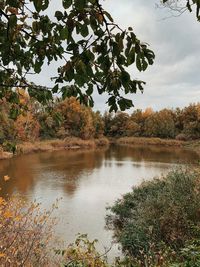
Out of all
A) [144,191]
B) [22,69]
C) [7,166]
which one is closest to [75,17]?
[22,69]

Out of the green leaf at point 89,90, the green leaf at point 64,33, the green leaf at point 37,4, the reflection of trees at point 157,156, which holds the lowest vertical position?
the reflection of trees at point 157,156

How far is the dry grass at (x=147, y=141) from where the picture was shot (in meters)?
44.5

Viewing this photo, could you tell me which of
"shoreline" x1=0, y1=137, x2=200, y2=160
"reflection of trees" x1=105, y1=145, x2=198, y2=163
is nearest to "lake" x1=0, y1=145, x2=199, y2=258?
"reflection of trees" x1=105, y1=145, x2=198, y2=163

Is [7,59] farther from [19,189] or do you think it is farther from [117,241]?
[19,189]

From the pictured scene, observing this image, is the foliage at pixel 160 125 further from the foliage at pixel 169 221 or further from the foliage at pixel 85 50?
the foliage at pixel 85 50

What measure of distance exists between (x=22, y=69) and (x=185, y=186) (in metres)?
6.07

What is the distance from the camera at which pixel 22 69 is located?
240cm

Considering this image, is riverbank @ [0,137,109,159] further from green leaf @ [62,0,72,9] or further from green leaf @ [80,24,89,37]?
green leaf @ [62,0,72,9]

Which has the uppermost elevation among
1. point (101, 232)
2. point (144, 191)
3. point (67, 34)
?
point (67, 34)

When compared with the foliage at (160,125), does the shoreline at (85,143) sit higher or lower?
lower

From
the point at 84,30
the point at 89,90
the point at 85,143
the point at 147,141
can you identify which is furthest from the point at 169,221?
the point at 147,141

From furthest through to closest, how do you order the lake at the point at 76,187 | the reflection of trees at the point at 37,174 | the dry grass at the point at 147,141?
the dry grass at the point at 147,141 < the reflection of trees at the point at 37,174 < the lake at the point at 76,187

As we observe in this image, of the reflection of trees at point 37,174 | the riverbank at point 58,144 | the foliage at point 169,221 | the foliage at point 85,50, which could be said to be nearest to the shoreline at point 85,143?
the riverbank at point 58,144

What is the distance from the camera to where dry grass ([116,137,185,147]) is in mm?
44537
